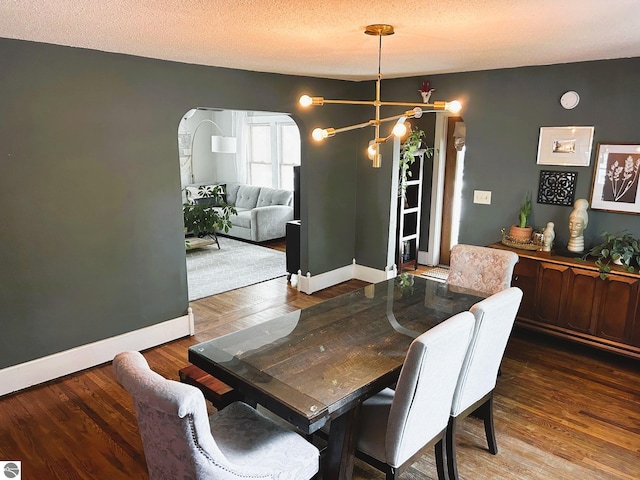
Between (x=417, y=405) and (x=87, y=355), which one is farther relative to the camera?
(x=87, y=355)

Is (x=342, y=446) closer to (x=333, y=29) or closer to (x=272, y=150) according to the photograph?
(x=333, y=29)

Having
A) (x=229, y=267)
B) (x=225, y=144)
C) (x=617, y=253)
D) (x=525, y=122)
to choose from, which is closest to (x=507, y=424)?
(x=617, y=253)

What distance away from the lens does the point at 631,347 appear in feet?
11.0

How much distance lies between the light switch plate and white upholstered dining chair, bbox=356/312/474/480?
2.57 m

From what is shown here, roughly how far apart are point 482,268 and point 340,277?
88.9 inches

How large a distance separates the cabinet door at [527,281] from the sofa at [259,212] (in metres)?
4.23

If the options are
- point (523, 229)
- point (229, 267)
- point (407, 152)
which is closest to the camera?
point (523, 229)

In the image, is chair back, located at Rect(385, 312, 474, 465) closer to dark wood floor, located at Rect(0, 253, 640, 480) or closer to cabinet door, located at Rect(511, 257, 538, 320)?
dark wood floor, located at Rect(0, 253, 640, 480)

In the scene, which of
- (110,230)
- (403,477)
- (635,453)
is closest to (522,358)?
(635,453)

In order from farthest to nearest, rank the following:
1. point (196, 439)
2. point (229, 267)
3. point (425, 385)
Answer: point (229, 267)
point (425, 385)
point (196, 439)

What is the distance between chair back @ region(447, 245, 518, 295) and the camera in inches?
129

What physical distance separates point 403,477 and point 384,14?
2.31 meters

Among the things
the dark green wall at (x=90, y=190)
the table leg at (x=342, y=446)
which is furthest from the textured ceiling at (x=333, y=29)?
the table leg at (x=342, y=446)

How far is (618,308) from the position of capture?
3369 mm
